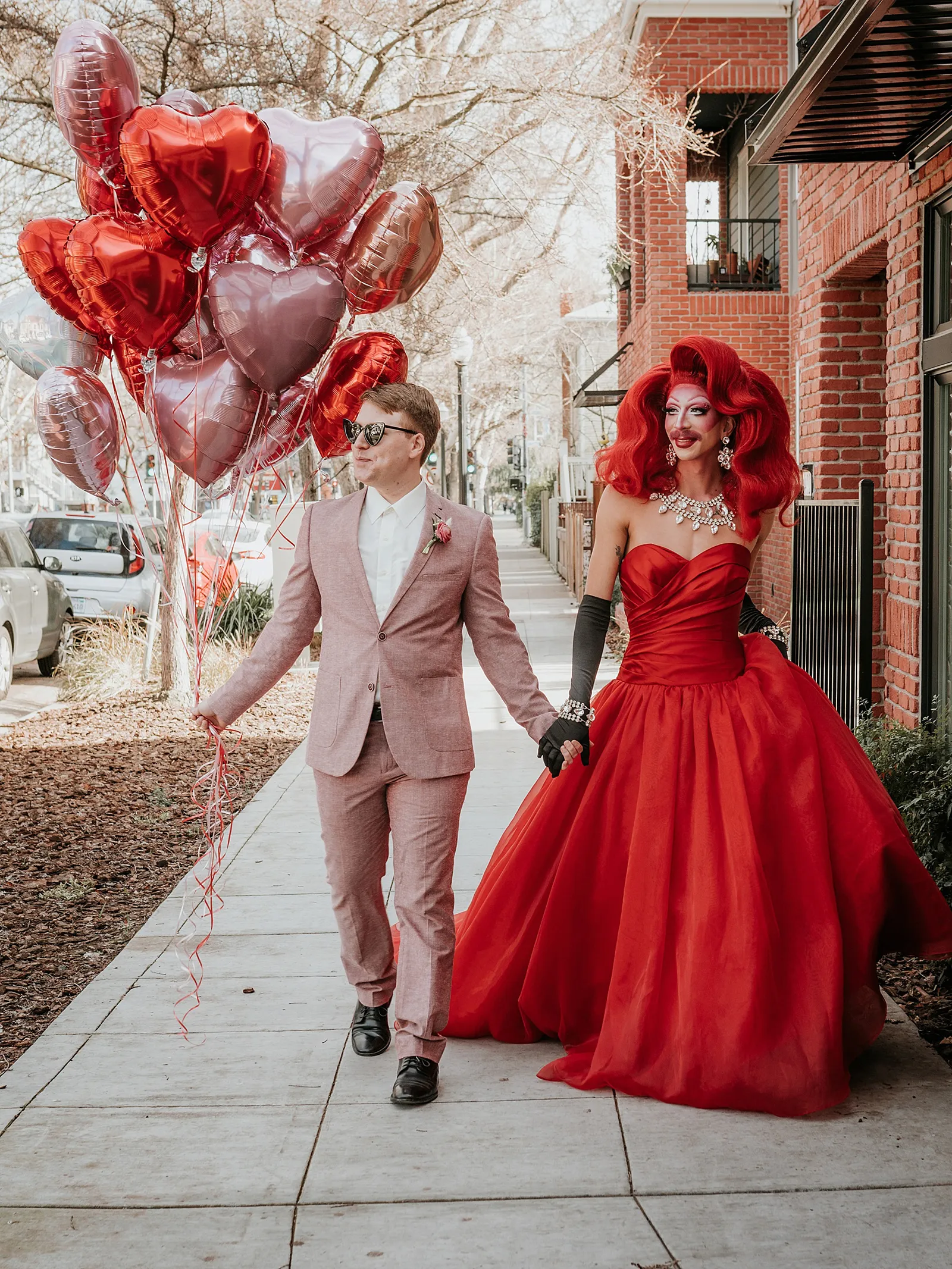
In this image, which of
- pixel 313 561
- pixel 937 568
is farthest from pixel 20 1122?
pixel 937 568

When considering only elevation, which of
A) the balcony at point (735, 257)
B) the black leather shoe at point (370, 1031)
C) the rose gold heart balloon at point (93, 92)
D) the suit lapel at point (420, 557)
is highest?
the balcony at point (735, 257)

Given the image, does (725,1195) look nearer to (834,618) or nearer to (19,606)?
(834,618)

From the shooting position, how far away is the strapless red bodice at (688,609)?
4203 millimetres

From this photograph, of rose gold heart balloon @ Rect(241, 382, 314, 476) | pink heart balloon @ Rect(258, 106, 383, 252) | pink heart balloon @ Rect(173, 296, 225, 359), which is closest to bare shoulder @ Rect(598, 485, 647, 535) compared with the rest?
rose gold heart balloon @ Rect(241, 382, 314, 476)

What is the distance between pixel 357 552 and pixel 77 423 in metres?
1.35

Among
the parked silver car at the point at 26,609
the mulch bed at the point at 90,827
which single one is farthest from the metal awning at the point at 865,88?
the parked silver car at the point at 26,609

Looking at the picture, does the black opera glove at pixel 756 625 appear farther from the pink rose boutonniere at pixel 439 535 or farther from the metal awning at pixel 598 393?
the metal awning at pixel 598 393

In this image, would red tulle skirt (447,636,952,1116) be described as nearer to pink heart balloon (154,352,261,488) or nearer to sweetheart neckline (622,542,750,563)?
sweetheart neckline (622,542,750,563)

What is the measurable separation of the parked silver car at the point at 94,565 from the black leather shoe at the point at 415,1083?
40.1 feet

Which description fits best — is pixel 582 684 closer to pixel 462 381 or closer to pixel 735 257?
pixel 735 257

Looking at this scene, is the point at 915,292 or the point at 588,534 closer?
the point at 915,292

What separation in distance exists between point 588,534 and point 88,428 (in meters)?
15.3

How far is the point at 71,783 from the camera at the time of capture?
8.92 meters

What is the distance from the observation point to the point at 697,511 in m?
4.29
